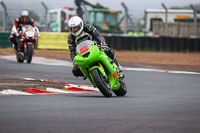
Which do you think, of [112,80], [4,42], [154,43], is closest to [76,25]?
[112,80]

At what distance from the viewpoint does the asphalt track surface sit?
595 centimetres

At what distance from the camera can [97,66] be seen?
30.5 ft

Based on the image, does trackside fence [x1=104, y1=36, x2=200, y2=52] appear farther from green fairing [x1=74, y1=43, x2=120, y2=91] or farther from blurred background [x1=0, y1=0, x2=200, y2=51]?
green fairing [x1=74, y1=43, x2=120, y2=91]

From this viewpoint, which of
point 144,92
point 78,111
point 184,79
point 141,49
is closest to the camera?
Answer: point 78,111

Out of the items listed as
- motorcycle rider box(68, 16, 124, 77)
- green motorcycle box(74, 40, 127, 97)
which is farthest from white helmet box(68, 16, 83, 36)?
green motorcycle box(74, 40, 127, 97)

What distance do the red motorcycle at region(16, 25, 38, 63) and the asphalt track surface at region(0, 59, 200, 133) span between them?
7.91 metres

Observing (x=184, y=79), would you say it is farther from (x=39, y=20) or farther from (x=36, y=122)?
(x=39, y=20)

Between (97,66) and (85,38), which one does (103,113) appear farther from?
(85,38)

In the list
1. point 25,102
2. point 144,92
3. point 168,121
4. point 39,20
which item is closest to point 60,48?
point 39,20

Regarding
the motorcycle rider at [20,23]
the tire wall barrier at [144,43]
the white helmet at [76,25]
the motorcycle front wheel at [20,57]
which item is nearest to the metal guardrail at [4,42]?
the tire wall barrier at [144,43]

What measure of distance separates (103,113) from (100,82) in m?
1.98

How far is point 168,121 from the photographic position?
650cm

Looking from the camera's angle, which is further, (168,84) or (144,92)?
(168,84)

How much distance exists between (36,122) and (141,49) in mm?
22965
